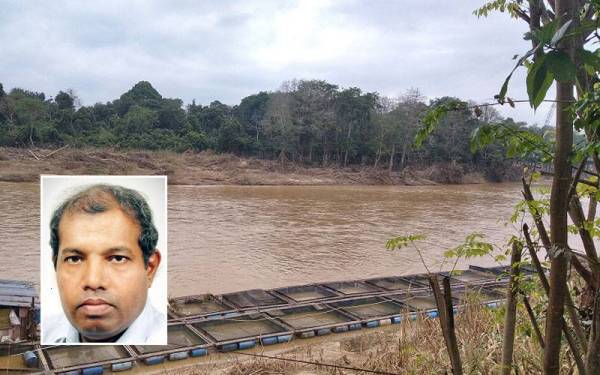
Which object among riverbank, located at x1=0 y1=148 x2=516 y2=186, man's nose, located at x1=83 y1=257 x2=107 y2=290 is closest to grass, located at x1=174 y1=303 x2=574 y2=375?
man's nose, located at x1=83 y1=257 x2=107 y2=290

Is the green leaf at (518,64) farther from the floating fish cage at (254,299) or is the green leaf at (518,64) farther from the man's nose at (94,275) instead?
the floating fish cage at (254,299)

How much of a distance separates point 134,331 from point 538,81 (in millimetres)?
1456

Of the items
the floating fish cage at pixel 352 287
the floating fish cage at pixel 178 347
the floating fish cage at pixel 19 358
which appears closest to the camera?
the floating fish cage at pixel 19 358

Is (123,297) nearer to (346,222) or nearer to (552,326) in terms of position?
(552,326)

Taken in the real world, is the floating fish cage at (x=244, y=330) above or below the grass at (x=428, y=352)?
below

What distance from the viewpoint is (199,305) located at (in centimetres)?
716

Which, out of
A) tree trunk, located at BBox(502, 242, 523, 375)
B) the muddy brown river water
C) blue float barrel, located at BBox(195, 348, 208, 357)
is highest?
tree trunk, located at BBox(502, 242, 523, 375)

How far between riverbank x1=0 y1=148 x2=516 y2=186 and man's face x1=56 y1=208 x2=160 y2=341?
80.2 ft

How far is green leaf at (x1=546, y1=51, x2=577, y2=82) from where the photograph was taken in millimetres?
757

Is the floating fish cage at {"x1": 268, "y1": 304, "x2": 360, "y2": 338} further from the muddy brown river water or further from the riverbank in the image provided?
the riverbank

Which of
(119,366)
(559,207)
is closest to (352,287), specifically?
(119,366)

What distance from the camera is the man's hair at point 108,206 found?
1.71 m

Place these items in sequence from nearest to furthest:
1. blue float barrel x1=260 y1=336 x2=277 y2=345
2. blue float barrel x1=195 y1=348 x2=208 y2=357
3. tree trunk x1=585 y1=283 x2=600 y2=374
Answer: tree trunk x1=585 y1=283 x2=600 y2=374 → blue float barrel x1=195 y1=348 x2=208 y2=357 → blue float barrel x1=260 y1=336 x2=277 y2=345

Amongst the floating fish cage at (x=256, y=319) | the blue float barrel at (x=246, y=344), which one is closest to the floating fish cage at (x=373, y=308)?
the floating fish cage at (x=256, y=319)
